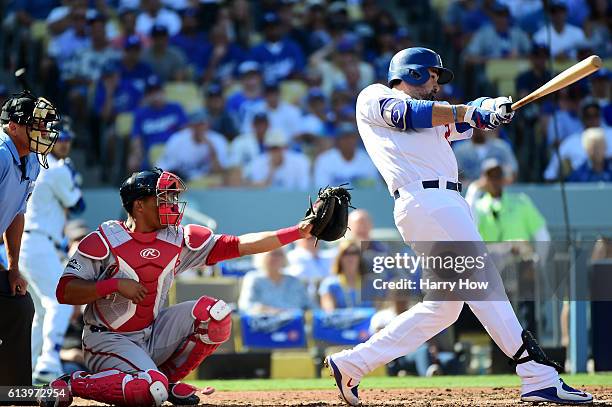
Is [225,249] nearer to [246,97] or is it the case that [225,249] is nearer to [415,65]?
[415,65]

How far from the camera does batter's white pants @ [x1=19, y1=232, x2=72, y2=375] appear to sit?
8.12 meters

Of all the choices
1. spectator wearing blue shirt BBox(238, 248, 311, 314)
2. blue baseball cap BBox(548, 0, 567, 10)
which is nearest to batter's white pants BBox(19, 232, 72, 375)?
spectator wearing blue shirt BBox(238, 248, 311, 314)

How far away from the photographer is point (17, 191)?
585cm

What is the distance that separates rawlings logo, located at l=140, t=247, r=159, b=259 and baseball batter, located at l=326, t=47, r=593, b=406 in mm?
1072

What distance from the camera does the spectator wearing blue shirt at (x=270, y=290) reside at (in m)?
9.41

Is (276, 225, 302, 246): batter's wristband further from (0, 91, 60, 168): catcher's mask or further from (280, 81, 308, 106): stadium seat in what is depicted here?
(280, 81, 308, 106): stadium seat

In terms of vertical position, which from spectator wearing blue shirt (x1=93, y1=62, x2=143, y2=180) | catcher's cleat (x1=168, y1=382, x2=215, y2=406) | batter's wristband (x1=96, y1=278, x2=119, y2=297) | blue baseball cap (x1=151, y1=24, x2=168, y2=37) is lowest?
catcher's cleat (x1=168, y1=382, x2=215, y2=406)

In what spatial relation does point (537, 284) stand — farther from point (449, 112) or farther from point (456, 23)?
point (456, 23)

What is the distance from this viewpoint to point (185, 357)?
19.2 ft

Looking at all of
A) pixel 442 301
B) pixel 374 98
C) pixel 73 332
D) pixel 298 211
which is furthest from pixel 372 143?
pixel 298 211

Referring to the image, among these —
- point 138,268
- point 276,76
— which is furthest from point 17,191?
point 276,76

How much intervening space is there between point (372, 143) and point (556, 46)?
8220 millimetres

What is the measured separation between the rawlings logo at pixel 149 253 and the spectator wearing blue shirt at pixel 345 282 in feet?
12.7

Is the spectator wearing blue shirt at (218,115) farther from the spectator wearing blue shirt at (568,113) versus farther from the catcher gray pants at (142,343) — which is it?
the catcher gray pants at (142,343)
